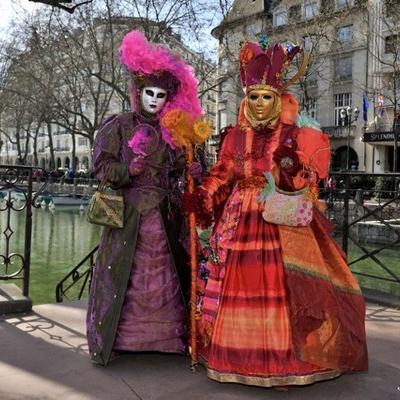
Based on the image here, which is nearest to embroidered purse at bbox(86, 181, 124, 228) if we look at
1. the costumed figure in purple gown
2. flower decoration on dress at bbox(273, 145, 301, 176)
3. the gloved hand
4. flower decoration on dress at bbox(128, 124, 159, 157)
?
the costumed figure in purple gown

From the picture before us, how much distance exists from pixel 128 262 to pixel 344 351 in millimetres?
1253

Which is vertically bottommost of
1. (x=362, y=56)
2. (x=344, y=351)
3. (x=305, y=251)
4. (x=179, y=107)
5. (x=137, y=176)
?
(x=344, y=351)

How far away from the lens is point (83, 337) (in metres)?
3.47

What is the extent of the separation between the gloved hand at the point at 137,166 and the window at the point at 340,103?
1273 inches

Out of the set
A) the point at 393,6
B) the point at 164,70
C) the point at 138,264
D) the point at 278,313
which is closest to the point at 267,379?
the point at 278,313

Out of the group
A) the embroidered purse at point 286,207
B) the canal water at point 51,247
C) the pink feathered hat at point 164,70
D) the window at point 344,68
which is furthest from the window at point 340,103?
the embroidered purse at point 286,207

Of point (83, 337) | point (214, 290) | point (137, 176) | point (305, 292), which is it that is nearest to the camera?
point (305, 292)

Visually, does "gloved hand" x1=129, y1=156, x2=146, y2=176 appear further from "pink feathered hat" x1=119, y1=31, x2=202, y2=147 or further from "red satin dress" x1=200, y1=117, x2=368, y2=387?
"red satin dress" x1=200, y1=117, x2=368, y2=387

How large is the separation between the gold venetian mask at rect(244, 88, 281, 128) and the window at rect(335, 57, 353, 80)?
101 ft

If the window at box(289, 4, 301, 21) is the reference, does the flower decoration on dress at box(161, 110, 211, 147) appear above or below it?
below

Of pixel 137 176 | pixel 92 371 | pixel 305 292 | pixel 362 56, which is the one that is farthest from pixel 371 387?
pixel 362 56

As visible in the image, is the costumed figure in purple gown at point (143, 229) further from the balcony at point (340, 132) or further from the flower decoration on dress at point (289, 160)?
the balcony at point (340, 132)

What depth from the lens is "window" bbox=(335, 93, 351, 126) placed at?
3328 centimetres

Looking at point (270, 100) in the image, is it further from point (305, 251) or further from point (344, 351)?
point (344, 351)
